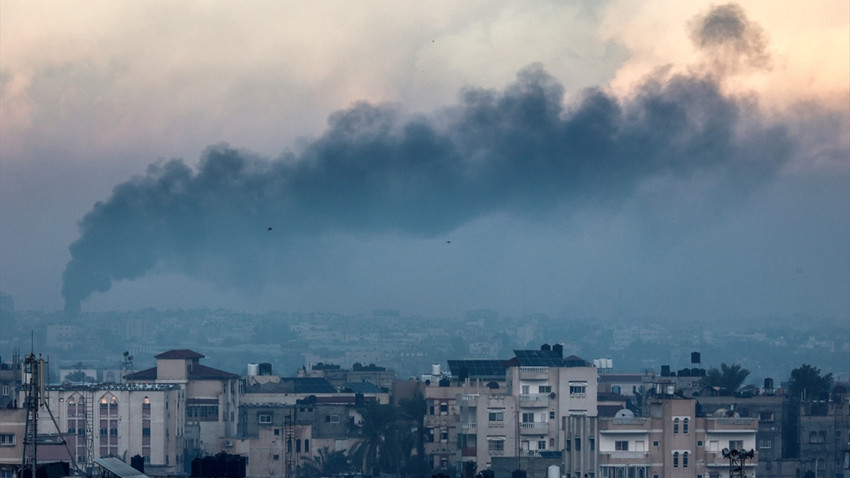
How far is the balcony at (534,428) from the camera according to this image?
3546 inches

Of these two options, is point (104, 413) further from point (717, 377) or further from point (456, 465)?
point (717, 377)

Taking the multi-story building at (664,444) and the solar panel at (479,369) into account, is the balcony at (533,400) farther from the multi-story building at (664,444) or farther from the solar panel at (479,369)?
the solar panel at (479,369)

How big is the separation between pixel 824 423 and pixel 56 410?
38184 millimetres

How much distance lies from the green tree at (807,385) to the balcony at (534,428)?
71.2ft

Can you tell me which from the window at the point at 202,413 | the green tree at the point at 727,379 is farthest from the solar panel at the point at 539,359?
the window at the point at 202,413

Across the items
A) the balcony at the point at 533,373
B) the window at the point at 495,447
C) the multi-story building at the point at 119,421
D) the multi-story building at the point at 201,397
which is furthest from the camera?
the multi-story building at the point at 201,397

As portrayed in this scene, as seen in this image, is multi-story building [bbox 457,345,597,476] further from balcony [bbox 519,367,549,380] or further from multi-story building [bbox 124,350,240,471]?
multi-story building [bbox 124,350,240,471]

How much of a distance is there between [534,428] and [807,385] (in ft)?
81.7

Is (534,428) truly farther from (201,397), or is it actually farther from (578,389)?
(201,397)

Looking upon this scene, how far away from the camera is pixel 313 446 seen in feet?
333

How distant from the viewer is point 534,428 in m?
90.4

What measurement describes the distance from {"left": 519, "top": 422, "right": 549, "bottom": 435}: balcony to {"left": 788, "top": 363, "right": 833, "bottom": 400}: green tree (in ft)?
71.2

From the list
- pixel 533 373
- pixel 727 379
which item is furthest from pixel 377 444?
pixel 727 379

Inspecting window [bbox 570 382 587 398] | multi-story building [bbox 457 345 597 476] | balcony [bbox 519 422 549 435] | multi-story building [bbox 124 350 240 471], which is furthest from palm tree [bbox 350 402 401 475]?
multi-story building [bbox 124 350 240 471]
